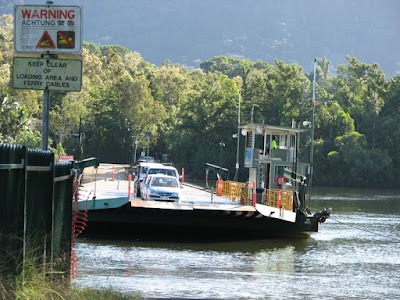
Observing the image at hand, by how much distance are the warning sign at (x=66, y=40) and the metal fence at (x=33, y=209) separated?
1494 millimetres

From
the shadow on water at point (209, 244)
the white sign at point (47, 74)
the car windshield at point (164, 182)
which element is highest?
the white sign at point (47, 74)

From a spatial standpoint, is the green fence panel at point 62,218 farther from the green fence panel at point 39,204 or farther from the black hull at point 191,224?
the black hull at point 191,224

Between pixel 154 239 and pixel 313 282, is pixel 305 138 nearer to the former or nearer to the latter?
pixel 154 239

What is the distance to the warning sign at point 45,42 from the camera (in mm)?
10102

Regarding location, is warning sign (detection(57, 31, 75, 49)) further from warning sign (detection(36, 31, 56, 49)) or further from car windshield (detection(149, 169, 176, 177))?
car windshield (detection(149, 169, 176, 177))

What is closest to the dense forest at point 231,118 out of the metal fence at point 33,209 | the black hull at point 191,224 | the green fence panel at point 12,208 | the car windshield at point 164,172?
the car windshield at point 164,172

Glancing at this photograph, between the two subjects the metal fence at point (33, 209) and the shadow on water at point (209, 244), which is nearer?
the metal fence at point (33, 209)

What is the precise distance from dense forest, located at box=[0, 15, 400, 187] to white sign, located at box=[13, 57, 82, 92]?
7770cm

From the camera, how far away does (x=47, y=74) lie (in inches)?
398

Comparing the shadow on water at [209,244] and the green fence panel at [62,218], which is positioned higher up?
the green fence panel at [62,218]

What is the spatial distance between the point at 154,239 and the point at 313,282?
10.6m

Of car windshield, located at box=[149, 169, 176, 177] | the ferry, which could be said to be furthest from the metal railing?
car windshield, located at box=[149, 169, 176, 177]

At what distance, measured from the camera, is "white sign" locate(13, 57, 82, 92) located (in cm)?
1002

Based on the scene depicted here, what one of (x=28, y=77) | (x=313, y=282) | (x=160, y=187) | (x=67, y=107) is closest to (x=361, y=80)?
(x=67, y=107)
